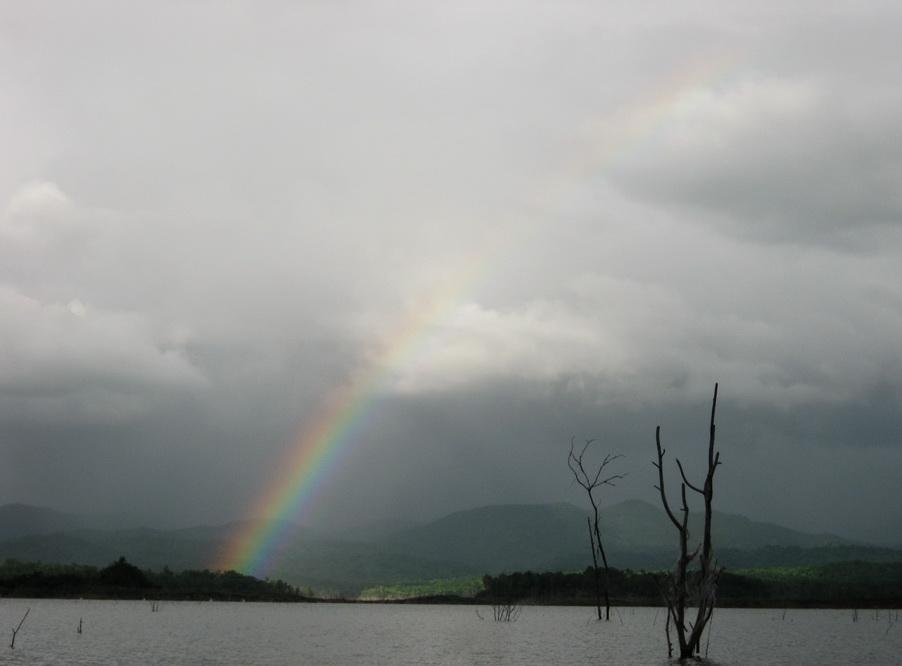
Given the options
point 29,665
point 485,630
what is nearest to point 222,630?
point 485,630

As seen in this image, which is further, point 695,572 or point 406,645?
point 406,645

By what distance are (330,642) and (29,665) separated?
116ft

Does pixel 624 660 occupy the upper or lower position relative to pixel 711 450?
lower

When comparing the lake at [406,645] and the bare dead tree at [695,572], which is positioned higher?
the bare dead tree at [695,572]

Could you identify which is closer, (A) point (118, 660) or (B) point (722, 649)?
(A) point (118, 660)

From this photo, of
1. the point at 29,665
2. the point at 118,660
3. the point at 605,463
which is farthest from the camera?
the point at 605,463

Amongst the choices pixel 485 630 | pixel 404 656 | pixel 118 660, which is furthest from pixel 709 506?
pixel 485 630

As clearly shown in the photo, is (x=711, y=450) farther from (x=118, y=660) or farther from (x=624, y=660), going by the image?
(x=118, y=660)

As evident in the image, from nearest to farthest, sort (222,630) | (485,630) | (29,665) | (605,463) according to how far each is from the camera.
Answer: (29,665) < (605,463) < (222,630) < (485,630)

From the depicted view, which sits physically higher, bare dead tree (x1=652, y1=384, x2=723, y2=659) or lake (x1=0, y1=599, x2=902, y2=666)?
bare dead tree (x1=652, y1=384, x2=723, y2=659)

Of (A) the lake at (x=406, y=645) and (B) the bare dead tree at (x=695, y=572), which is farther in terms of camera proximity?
(A) the lake at (x=406, y=645)

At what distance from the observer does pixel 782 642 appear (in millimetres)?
86062

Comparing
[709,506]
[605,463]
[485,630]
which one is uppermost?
[605,463]

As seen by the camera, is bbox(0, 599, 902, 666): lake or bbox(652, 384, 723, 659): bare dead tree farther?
bbox(0, 599, 902, 666): lake
